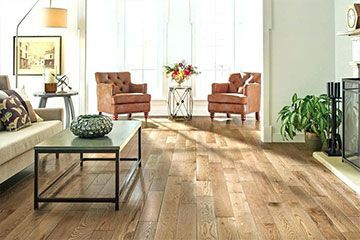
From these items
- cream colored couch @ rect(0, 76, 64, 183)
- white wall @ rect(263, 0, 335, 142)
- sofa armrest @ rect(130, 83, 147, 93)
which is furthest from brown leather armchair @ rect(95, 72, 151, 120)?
cream colored couch @ rect(0, 76, 64, 183)

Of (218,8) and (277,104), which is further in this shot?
(218,8)

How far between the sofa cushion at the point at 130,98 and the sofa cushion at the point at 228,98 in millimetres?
1234

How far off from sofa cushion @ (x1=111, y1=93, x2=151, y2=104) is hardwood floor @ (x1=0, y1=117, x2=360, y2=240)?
3086 millimetres

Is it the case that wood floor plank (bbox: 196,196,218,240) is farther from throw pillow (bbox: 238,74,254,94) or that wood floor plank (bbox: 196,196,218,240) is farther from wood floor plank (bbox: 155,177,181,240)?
throw pillow (bbox: 238,74,254,94)

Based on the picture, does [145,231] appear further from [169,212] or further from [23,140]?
[23,140]

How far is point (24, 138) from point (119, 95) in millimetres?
4646

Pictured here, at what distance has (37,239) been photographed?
2.87 meters

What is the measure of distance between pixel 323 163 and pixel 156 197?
209 centimetres

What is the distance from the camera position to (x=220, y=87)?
930 centimetres

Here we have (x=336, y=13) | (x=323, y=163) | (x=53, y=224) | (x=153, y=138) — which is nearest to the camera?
(x=53, y=224)

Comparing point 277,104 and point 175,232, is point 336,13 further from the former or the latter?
point 175,232

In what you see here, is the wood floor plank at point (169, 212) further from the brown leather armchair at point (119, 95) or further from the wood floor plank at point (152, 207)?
the brown leather armchair at point (119, 95)

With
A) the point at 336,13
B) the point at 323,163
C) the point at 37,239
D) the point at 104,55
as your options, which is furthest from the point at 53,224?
the point at 104,55

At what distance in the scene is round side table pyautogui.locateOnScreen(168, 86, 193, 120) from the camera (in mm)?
9555
